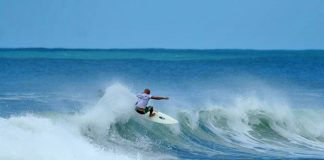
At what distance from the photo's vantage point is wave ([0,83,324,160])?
17.4 metres

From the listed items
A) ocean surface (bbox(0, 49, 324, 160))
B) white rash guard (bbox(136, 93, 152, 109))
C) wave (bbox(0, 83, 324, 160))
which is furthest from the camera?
white rash guard (bbox(136, 93, 152, 109))

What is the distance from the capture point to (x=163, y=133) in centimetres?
2353

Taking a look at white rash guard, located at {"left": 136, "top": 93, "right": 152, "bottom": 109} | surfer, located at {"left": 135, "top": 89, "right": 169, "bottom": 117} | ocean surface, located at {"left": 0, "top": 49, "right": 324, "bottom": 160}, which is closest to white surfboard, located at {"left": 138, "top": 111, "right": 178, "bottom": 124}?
surfer, located at {"left": 135, "top": 89, "right": 169, "bottom": 117}

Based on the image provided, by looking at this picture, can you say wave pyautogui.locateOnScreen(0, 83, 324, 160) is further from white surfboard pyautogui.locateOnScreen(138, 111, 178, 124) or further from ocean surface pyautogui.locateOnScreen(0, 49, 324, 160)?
white surfboard pyautogui.locateOnScreen(138, 111, 178, 124)

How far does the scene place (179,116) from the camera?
25.7 metres

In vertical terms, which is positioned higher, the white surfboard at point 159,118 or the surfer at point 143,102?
the surfer at point 143,102

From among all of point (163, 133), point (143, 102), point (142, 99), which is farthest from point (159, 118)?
point (163, 133)

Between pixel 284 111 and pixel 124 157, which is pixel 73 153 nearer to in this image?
pixel 124 157

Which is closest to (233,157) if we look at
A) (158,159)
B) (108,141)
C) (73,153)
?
(158,159)

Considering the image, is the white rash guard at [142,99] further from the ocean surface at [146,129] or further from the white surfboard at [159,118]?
the ocean surface at [146,129]

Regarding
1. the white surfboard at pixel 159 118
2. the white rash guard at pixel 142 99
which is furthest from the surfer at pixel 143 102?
the white surfboard at pixel 159 118

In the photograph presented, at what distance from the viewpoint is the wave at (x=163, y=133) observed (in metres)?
17.4

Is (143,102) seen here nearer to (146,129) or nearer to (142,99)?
(142,99)

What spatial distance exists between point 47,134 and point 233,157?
5.68 m
